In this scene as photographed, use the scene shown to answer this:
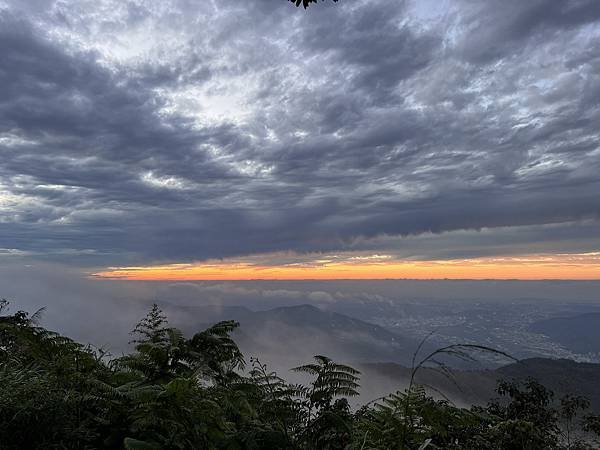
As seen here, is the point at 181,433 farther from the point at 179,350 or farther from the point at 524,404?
the point at 524,404

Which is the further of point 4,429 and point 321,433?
point 321,433

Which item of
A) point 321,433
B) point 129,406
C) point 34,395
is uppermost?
point 34,395

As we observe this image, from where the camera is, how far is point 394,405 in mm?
4465

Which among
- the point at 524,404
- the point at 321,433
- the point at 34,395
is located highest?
the point at 34,395

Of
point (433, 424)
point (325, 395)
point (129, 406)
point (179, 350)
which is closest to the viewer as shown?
point (433, 424)

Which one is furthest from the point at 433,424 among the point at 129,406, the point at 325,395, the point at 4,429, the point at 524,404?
the point at 524,404

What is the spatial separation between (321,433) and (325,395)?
1.36 metres

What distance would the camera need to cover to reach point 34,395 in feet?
15.5

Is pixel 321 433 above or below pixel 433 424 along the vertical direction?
below

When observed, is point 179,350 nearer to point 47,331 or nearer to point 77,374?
point 47,331

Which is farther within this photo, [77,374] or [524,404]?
[524,404]

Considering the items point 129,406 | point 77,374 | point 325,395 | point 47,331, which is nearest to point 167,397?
point 129,406

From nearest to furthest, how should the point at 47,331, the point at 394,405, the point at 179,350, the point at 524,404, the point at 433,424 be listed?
the point at 433,424, the point at 394,405, the point at 47,331, the point at 179,350, the point at 524,404

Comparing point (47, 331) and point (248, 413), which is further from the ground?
point (47, 331)
